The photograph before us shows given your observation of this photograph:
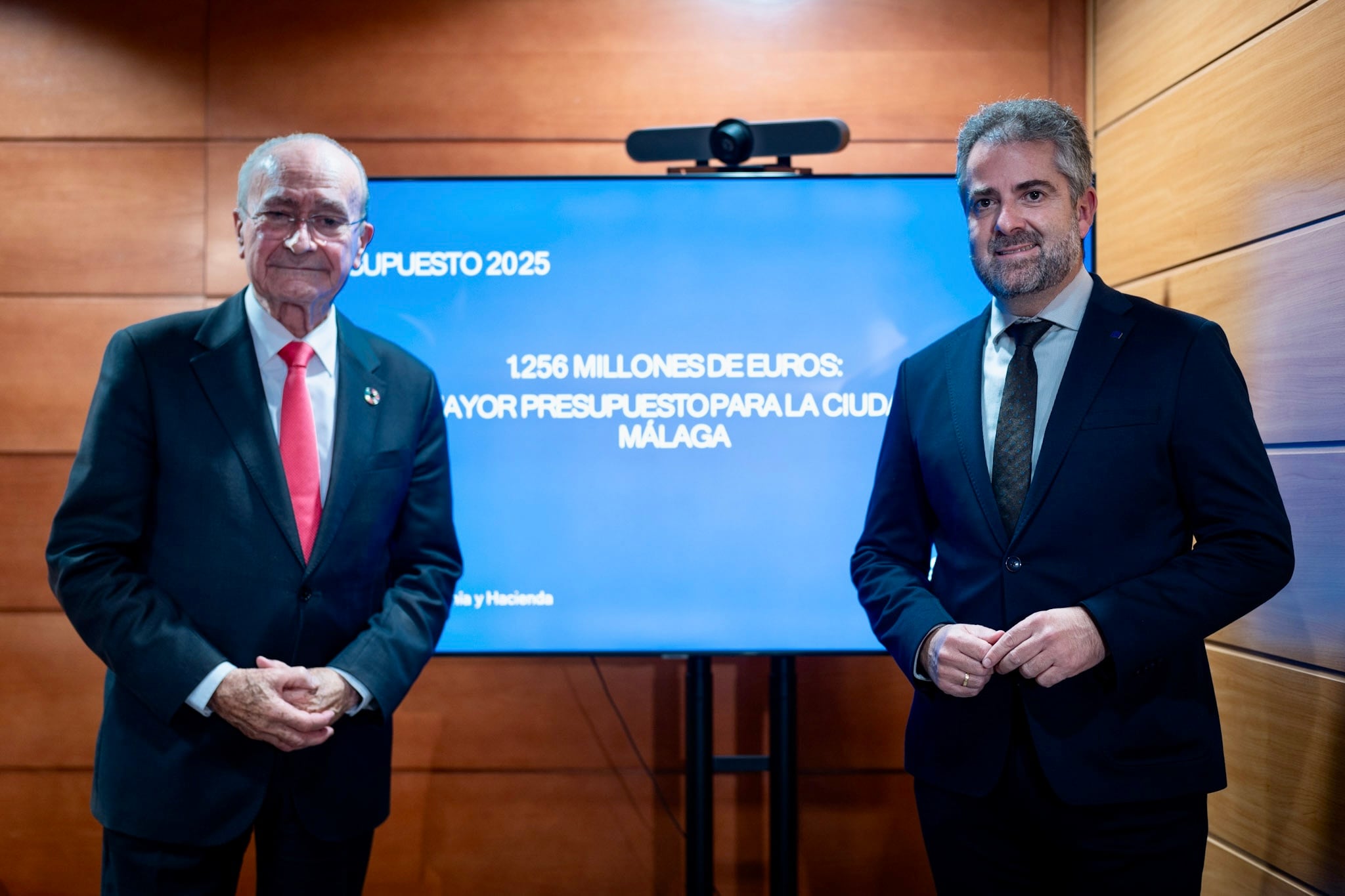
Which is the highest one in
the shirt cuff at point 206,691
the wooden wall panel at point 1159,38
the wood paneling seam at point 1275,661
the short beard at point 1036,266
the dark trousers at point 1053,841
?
the wooden wall panel at point 1159,38

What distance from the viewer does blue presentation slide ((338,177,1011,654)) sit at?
235 centimetres

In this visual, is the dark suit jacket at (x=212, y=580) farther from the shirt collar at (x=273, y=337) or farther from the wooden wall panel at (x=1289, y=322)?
the wooden wall panel at (x=1289, y=322)

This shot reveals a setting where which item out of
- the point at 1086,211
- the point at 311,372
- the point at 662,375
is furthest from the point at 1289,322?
the point at 311,372

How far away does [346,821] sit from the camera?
1.61 meters

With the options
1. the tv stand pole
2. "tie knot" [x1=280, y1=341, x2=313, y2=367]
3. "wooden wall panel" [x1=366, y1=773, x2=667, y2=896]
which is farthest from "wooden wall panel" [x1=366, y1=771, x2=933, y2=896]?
"tie knot" [x1=280, y1=341, x2=313, y2=367]

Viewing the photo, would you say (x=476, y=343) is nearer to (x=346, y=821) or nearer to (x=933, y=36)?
(x=346, y=821)

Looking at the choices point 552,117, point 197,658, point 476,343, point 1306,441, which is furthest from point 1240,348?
point 197,658

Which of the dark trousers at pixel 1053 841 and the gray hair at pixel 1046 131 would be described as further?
the gray hair at pixel 1046 131

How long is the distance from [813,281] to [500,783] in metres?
1.76

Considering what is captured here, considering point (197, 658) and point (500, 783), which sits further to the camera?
point (500, 783)

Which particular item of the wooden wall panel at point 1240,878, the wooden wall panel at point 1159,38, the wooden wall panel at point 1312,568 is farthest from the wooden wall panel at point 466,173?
the wooden wall panel at point 1312,568

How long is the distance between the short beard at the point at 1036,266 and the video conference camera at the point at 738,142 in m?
0.89

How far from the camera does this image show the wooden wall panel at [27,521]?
2855mm

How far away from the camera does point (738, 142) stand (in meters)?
2.41
